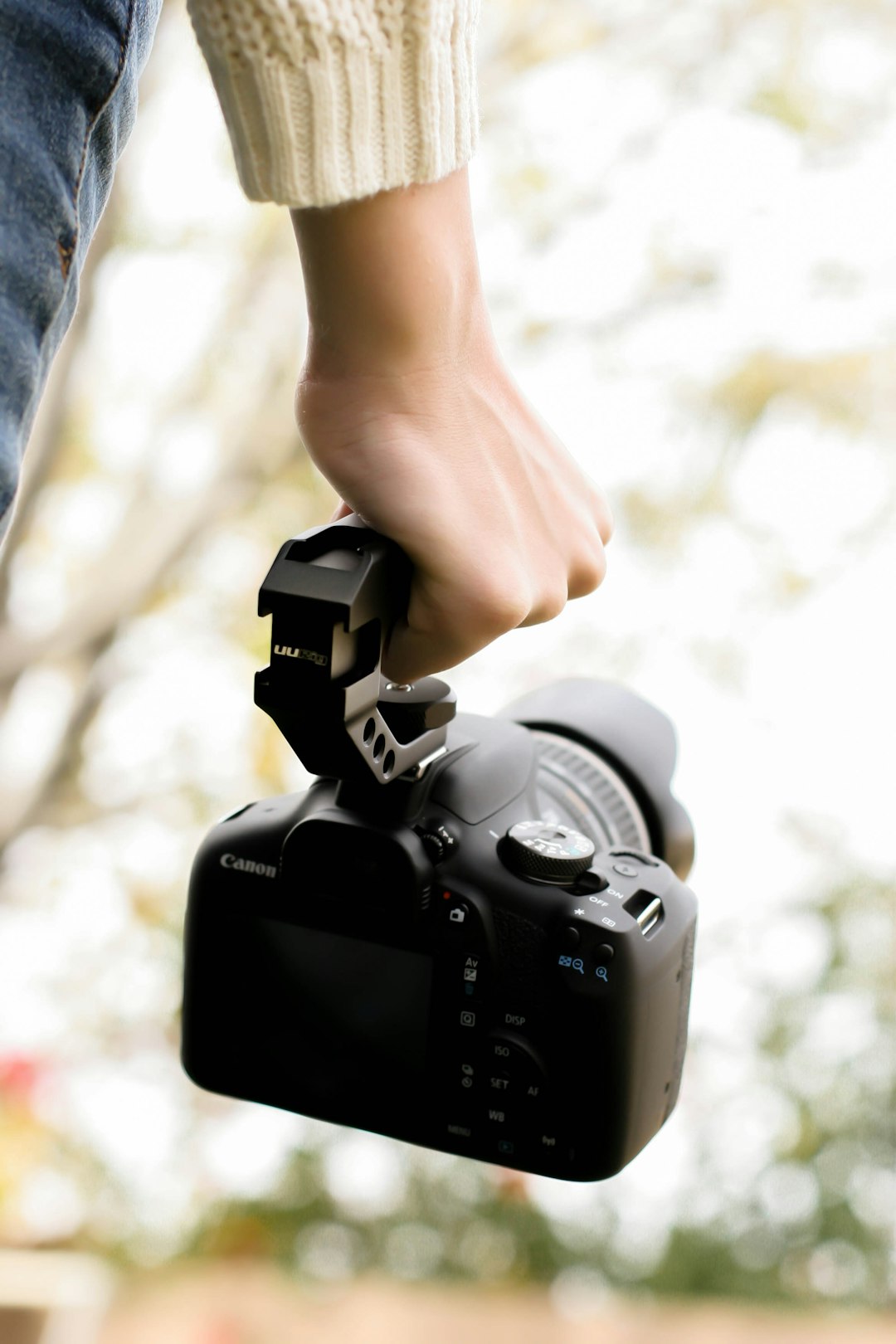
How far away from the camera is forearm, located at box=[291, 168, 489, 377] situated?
1.42 ft

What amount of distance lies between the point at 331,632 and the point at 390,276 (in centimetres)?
12

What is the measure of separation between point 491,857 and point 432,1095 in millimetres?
99

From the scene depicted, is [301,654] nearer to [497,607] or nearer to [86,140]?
[497,607]

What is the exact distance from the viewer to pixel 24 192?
1.20 ft

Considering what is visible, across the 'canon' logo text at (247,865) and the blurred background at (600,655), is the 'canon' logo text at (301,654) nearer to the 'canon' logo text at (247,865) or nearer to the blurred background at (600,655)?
the 'canon' logo text at (247,865)

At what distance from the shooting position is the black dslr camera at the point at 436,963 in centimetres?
59

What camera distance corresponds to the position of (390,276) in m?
0.43

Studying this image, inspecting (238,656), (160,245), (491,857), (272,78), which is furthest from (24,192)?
(238,656)

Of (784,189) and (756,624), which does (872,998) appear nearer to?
(756,624)

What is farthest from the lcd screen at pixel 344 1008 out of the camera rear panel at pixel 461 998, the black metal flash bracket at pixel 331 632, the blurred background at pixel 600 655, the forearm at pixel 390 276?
the blurred background at pixel 600 655

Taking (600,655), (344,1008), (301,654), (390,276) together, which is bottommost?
(600,655)

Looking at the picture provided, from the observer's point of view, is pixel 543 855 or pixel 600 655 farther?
pixel 600 655

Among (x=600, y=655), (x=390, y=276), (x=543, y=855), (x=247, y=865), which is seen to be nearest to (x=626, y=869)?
(x=543, y=855)

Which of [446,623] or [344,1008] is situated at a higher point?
[446,623]
